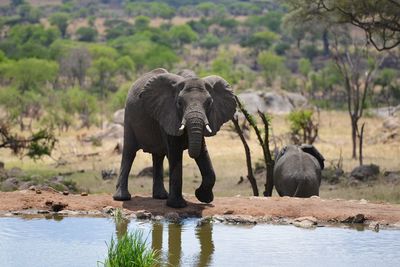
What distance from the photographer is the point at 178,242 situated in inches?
438

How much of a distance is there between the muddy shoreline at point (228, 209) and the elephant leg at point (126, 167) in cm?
16

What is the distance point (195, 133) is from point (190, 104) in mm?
494

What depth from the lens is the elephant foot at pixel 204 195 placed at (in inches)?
521

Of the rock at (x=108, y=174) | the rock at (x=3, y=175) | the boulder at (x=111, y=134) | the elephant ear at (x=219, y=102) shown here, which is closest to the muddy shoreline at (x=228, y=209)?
the elephant ear at (x=219, y=102)

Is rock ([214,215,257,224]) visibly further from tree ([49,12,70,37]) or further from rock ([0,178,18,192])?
tree ([49,12,70,37])

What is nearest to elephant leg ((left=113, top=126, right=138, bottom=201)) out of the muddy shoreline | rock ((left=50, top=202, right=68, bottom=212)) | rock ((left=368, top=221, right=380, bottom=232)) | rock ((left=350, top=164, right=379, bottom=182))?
the muddy shoreline

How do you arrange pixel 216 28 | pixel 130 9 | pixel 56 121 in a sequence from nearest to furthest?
pixel 56 121, pixel 216 28, pixel 130 9

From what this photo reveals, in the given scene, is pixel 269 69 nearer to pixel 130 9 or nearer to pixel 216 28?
pixel 216 28

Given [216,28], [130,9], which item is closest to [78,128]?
[216,28]

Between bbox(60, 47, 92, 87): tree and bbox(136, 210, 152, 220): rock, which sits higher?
bbox(60, 47, 92, 87): tree

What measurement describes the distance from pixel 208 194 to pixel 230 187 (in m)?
8.84

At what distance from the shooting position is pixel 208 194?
13266 mm

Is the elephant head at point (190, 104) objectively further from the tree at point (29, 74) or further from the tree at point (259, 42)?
the tree at point (259, 42)

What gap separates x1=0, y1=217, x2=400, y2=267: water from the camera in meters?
9.90
